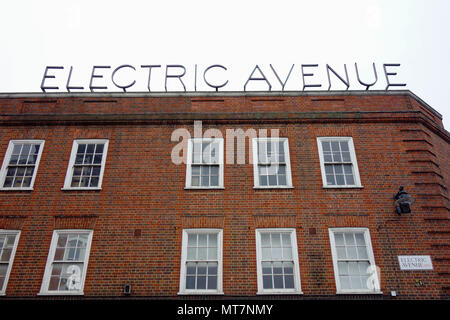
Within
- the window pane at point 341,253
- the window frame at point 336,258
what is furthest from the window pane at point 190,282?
the window pane at point 341,253

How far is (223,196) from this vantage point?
12141mm

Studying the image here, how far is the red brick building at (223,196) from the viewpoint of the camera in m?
10.8

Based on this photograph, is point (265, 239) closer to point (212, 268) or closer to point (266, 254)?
point (266, 254)

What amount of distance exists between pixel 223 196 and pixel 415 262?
5948 mm

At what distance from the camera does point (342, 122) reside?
45.0ft

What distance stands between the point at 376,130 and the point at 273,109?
3733 mm

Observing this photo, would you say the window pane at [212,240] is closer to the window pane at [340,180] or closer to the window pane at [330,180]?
the window pane at [330,180]

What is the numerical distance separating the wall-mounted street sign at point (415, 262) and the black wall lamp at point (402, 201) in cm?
138

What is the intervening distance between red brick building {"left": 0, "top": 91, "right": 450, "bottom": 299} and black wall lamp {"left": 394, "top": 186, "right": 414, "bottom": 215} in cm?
24

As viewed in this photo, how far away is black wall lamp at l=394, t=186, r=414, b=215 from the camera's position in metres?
11.3

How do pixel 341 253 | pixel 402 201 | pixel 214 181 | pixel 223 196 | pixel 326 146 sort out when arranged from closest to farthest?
1. pixel 341 253
2. pixel 402 201
3. pixel 223 196
4. pixel 214 181
5. pixel 326 146

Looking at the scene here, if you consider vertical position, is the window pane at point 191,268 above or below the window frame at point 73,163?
below

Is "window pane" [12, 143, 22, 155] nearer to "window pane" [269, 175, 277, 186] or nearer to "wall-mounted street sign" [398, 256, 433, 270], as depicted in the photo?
"window pane" [269, 175, 277, 186]

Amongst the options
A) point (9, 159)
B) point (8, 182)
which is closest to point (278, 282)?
point (8, 182)
